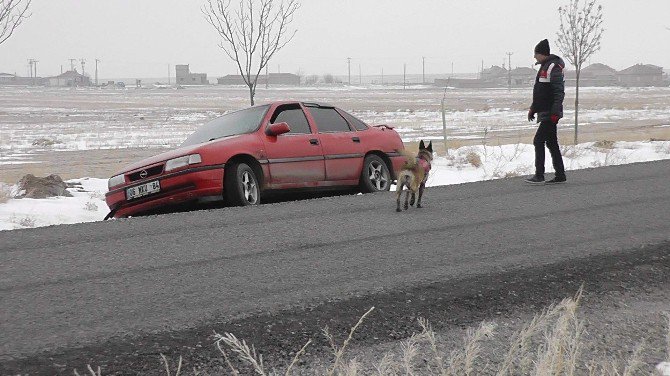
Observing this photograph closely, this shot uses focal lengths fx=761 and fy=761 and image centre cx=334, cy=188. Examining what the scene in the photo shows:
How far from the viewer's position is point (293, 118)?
10898 mm

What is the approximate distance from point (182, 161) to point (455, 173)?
28.6 feet

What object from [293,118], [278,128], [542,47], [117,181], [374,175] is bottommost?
[374,175]

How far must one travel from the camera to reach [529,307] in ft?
18.3

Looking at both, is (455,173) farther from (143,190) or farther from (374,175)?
(143,190)

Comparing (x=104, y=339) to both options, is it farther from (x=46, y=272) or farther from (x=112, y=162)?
(x=112, y=162)

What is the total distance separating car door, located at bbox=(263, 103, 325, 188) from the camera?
33.6 feet

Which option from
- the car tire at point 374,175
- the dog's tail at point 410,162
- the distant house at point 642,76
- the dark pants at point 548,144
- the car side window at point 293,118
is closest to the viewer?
the dog's tail at point 410,162

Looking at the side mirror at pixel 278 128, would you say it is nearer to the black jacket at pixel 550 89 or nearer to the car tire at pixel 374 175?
the car tire at pixel 374 175

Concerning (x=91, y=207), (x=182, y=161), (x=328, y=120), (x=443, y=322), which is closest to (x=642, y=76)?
(x=328, y=120)

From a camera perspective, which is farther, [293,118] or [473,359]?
[293,118]

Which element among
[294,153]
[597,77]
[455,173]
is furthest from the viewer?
[597,77]

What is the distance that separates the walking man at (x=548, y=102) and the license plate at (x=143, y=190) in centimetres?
556

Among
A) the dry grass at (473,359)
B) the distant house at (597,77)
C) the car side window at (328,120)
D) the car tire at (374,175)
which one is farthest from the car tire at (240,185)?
the distant house at (597,77)

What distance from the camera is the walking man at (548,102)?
1116 cm
